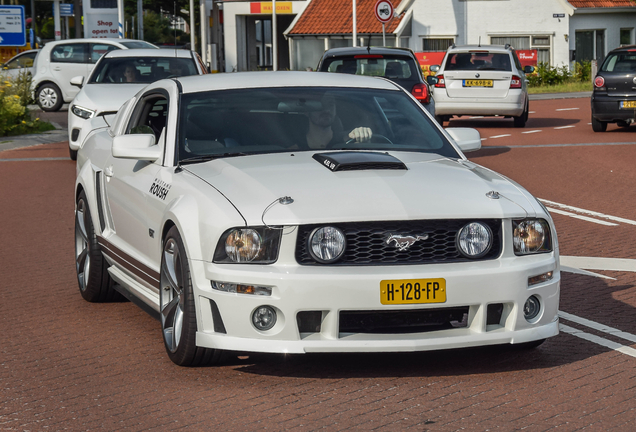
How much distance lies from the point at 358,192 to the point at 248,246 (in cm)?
57

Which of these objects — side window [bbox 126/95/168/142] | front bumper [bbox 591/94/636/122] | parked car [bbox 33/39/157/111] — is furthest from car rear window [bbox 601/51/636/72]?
side window [bbox 126/95/168/142]

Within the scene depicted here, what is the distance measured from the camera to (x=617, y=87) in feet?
67.4

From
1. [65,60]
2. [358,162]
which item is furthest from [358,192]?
[65,60]

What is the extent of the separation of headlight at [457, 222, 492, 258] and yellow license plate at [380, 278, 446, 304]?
239 mm

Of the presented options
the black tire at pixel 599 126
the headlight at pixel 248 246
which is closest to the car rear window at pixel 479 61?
the black tire at pixel 599 126

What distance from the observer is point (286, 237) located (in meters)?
5.01

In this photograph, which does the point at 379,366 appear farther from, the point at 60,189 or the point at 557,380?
the point at 60,189

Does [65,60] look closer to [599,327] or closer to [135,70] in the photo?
[135,70]

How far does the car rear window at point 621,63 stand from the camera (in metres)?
20.6

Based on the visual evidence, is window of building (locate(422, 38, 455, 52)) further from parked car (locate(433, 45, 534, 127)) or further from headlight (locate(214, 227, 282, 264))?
headlight (locate(214, 227, 282, 264))

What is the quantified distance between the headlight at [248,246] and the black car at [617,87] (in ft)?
54.7

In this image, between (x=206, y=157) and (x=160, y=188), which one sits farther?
(x=206, y=157)

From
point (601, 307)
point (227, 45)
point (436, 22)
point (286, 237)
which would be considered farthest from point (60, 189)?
point (227, 45)

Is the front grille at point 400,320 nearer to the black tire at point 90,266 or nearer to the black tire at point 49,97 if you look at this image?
the black tire at point 90,266
